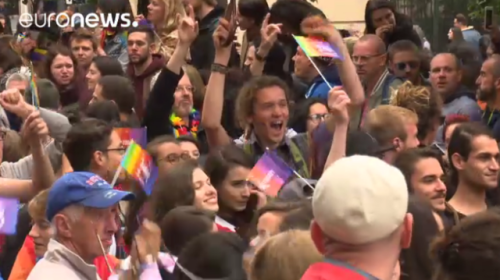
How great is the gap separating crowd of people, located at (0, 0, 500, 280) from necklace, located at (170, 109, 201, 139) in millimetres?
17

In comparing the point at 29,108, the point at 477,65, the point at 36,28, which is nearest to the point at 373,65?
the point at 477,65

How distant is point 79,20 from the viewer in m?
12.5

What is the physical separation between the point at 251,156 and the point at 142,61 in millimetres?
2898

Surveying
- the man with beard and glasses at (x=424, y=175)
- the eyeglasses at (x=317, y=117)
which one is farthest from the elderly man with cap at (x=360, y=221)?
the eyeglasses at (x=317, y=117)

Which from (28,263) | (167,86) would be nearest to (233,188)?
(28,263)

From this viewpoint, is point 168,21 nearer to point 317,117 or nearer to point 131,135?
point 317,117

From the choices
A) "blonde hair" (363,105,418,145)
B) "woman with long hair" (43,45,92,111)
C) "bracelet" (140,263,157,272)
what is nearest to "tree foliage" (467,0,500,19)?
"woman with long hair" (43,45,92,111)

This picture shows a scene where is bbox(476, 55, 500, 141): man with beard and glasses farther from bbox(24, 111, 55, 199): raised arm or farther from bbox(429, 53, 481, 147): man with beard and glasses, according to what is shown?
bbox(24, 111, 55, 199): raised arm

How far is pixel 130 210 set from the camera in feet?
18.5

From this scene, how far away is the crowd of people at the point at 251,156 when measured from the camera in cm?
353

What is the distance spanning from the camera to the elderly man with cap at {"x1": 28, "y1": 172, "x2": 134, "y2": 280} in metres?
4.55

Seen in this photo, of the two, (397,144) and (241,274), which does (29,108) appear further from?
(241,274)

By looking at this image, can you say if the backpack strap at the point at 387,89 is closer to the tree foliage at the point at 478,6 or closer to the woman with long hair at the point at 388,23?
the woman with long hair at the point at 388,23

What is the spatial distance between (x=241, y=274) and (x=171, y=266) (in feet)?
1.81
